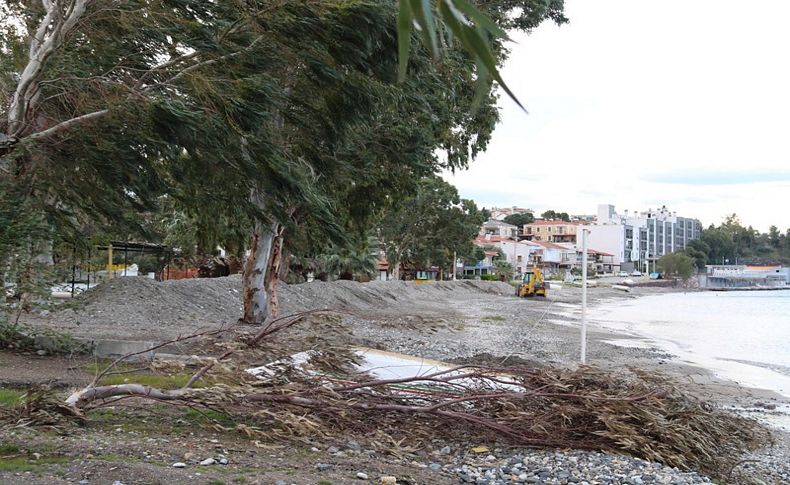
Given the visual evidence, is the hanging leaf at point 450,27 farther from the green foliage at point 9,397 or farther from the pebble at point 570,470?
the green foliage at point 9,397

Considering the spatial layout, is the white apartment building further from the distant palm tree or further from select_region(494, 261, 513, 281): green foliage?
the distant palm tree

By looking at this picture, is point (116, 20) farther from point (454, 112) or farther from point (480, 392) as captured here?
point (454, 112)

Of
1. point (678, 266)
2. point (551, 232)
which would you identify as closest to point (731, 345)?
point (678, 266)

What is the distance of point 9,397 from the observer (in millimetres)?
7117

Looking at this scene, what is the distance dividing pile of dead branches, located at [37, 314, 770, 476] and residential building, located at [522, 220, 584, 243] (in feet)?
532

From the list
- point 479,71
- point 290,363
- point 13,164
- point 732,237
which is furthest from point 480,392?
point 732,237

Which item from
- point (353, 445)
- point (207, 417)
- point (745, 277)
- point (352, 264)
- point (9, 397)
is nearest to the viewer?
point (353, 445)

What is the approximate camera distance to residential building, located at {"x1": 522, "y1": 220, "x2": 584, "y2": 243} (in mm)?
167625

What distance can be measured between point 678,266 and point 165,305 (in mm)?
147787

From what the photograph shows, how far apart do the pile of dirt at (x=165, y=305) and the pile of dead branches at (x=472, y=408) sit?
380 cm

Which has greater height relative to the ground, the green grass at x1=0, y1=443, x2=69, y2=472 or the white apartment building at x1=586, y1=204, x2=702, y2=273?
the white apartment building at x1=586, y1=204, x2=702, y2=273

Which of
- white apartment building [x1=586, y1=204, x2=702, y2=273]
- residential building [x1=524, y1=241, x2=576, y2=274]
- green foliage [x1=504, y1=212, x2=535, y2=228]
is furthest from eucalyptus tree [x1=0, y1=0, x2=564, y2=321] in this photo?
green foliage [x1=504, y1=212, x2=535, y2=228]

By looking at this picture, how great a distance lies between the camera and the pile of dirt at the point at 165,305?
14.6 metres

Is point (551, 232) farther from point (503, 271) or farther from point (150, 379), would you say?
point (150, 379)
